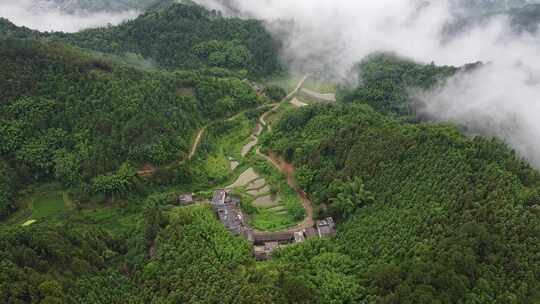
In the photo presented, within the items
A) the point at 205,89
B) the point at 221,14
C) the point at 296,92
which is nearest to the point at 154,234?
the point at 205,89

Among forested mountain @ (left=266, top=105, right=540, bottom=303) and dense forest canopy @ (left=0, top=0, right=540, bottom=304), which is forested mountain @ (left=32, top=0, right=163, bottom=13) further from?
forested mountain @ (left=266, top=105, right=540, bottom=303)

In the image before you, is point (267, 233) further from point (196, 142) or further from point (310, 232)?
point (196, 142)

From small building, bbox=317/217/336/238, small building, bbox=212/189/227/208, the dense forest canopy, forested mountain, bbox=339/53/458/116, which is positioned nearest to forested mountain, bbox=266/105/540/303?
the dense forest canopy

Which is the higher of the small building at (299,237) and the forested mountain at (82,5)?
the forested mountain at (82,5)

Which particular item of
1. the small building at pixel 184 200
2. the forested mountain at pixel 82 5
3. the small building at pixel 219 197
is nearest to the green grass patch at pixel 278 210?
the small building at pixel 219 197

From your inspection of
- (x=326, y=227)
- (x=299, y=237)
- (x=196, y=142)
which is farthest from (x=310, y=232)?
(x=196, y=142)

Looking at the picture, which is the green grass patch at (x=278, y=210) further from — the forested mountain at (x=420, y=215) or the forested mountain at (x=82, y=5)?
the forested mountain at (x=82, y=5)

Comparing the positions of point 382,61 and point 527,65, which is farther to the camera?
point 382,61

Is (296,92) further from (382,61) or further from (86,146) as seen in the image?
(86,146)
